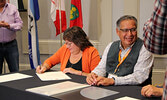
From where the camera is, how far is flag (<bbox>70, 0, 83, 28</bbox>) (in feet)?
14.9

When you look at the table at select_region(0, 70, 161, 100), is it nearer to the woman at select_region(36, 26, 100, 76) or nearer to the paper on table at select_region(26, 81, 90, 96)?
the paper on table at select_region(26, 81, 90, 96)

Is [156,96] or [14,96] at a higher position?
[156,96]

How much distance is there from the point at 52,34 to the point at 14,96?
3423mm

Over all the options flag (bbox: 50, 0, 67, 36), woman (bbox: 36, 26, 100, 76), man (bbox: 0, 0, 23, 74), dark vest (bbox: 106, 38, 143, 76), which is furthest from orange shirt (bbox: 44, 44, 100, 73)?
flag (bbox: 50, 0, 67, 36)

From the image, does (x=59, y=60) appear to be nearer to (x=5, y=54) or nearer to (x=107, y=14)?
(x=5, y=54)

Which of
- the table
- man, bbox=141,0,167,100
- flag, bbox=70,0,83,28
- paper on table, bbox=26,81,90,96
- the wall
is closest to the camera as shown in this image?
man, bbox=141,0,167,100

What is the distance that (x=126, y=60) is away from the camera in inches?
91.8

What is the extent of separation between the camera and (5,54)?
12.8ft

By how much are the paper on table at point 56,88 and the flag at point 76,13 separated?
2.59m

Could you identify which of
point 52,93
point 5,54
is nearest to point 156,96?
point 52,93

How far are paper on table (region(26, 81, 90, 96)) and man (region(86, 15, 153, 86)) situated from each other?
0.14 m

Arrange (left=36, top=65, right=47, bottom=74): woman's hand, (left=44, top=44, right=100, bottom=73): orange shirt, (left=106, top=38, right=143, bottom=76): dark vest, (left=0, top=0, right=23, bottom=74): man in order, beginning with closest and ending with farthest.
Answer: (left=106, top=38, right=143, bottom=76): dark vest < (left=36, top=65, right=47, bottom=74): woman's hand < (left=44, top=44, right=100, bottom=73): orange shirt < (left=0, top=0, right=23, bottom=74): man

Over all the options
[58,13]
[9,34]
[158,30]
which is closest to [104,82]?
[158,30]

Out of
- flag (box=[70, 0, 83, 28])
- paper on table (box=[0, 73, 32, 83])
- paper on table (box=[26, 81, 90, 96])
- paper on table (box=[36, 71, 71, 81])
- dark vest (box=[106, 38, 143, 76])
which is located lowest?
paper on table (box=[0, 73, 32, 83])
